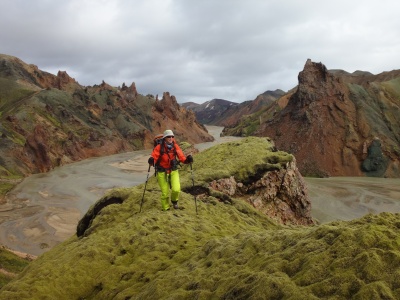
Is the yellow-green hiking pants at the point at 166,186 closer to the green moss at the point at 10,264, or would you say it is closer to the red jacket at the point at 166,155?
the red jacket at the point at 166,155

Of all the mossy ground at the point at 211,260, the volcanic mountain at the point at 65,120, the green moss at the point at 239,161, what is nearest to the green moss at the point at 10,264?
the mossy ground at the point at 211,260

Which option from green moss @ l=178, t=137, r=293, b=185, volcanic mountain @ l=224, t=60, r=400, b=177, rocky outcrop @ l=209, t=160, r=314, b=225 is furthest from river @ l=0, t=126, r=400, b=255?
green moss @ l=178, t=137, r=293, b=185

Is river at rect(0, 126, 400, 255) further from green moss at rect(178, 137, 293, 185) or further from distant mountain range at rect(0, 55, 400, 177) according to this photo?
green moss at rect(178, 137, 293, 185)

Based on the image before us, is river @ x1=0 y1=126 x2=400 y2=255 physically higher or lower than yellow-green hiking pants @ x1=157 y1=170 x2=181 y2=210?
lower

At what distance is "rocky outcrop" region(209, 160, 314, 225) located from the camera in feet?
79.9

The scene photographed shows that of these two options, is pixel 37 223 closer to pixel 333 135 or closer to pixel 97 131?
pixel 333 135

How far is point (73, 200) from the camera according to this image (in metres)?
61.8

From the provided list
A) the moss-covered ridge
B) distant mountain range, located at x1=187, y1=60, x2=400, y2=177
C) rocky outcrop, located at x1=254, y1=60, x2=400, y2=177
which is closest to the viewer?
the moss-covered ridge

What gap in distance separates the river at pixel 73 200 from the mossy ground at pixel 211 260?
29331 mm

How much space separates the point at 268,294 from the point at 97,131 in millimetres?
137195

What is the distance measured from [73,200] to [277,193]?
44619 millimetres

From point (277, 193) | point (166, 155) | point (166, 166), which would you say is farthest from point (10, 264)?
point (277, 193)

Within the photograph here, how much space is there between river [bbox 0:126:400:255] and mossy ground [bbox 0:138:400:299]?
96.2 feet

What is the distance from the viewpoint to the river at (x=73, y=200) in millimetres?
45156
